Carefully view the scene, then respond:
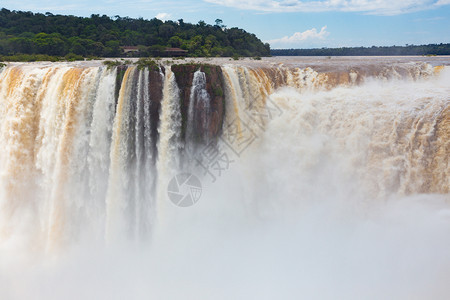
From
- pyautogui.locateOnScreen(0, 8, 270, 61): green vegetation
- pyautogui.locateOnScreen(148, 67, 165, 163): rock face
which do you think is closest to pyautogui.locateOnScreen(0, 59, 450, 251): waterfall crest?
pyautogui.locateOnScreen(148, 67, 165, 163): rock face

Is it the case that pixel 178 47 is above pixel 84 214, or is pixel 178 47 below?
above

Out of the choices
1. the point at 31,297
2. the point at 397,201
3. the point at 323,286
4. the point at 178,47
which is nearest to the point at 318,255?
the point at 323,286

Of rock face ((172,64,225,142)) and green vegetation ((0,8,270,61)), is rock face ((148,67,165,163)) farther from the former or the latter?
green vegetation ((0,8,270,61))

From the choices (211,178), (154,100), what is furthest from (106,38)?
(211,178)

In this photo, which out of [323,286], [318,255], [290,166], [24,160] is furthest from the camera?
[24,160]

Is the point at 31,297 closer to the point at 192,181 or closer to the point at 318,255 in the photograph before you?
the point at 192,181
